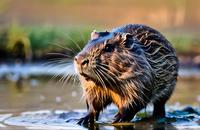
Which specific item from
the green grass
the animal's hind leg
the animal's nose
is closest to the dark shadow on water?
the animal's hind leg

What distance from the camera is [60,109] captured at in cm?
1038

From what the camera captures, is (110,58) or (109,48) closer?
(110,58)

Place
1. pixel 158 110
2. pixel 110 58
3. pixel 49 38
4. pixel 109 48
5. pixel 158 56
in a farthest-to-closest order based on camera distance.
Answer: pixel 49 38 → pixel 158 110 → pixel 158 56 → pixel 109 48 → pixel 110 58

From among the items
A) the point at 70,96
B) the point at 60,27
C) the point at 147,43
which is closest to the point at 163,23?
the point at 60,27

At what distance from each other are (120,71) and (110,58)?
0.19 metres

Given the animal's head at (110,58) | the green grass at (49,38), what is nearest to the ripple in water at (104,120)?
the animal's head at (110,58)

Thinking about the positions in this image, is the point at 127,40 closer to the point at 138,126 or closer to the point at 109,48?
the point at 109,48

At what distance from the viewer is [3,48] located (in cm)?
1875

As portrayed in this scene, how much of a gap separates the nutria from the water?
256mm

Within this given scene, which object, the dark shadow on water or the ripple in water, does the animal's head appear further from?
the ripple in water

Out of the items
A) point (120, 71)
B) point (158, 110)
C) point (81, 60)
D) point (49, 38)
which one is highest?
point (49, 38)

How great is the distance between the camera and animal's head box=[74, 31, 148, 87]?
812cm

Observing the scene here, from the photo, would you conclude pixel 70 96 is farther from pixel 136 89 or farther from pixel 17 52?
pixel 17 52

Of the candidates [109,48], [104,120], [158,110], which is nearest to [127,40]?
[109,48]
